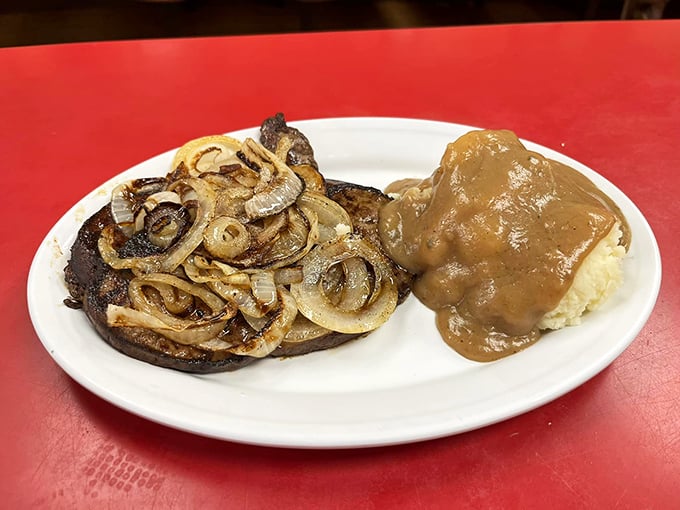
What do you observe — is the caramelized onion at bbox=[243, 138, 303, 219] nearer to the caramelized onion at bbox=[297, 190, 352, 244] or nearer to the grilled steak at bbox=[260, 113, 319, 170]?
the caramelized onion at bbox=[297, 190, 352, 244]

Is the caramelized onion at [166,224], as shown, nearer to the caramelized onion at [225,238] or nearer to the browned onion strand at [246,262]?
the browned onion strand at [246,262]

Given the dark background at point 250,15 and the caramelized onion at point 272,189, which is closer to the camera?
the caramelized onion at point 272,189

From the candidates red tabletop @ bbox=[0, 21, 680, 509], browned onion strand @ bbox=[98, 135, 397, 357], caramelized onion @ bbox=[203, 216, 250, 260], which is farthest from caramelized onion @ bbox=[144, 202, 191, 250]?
red tabletop @ bbox=[0, 21, 680, 509]

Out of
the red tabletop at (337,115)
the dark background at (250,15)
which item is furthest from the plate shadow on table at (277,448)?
the dark background at (250,15)

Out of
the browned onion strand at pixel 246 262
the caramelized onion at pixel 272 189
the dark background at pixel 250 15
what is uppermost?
the caramelized onion at pixel 272 189

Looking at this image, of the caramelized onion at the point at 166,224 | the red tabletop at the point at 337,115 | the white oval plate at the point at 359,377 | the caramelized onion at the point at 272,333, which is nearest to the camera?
the white oval plate at the point at 359,377

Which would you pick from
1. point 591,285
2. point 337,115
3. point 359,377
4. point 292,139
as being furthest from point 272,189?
point 337,115

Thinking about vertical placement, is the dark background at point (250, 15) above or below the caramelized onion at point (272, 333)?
below
